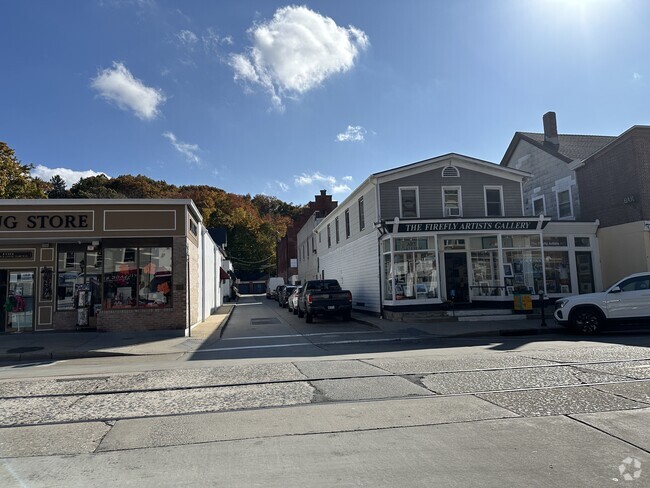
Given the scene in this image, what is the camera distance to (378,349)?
41.1 ft

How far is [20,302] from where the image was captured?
1645cm

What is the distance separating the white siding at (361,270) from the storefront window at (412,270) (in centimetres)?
145

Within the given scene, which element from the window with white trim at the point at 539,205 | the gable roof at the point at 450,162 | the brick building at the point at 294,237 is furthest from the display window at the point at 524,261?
the brick building at the point at 294,237

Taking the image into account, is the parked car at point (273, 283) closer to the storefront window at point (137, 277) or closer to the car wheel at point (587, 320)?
the storefront window at point (137, 277)

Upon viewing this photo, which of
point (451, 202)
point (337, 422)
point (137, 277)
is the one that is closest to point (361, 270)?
point (451, 202)

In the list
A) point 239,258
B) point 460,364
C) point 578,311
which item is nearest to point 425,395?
point 460,364

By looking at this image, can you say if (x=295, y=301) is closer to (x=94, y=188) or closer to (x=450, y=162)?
(x=450, y=162)

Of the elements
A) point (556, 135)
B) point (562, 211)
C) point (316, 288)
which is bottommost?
point (316, 288)

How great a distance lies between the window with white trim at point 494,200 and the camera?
70.5 feet

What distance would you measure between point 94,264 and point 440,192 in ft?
47.1

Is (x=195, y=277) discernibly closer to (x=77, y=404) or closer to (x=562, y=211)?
(x=77, y=404)

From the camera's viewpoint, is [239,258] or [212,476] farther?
[239,258]

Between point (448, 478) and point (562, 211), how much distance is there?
25.2 metres

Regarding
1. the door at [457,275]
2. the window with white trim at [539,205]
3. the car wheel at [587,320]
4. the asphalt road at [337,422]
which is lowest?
the asphalt road at [337,422]
